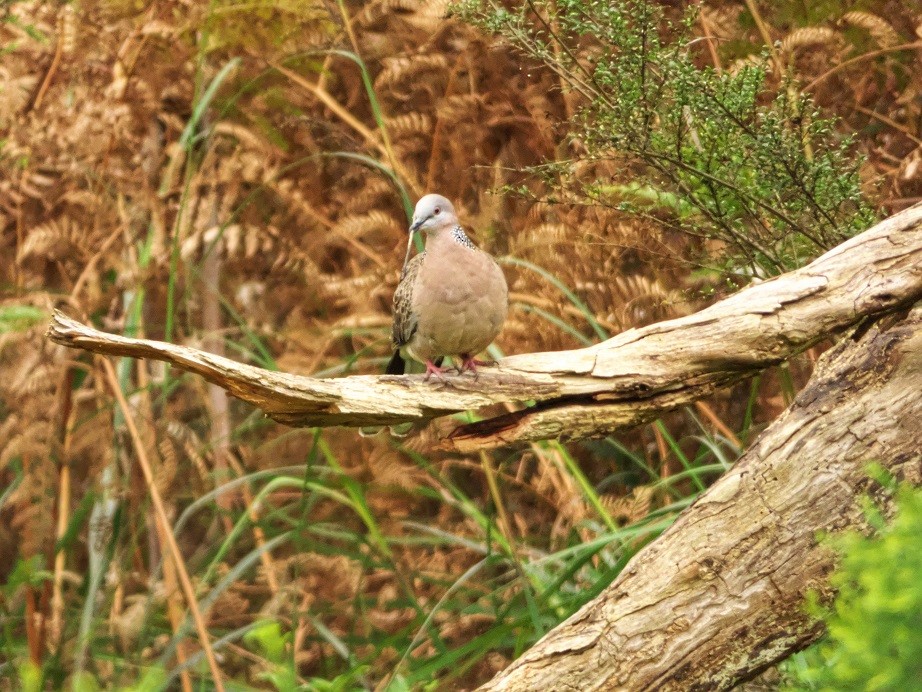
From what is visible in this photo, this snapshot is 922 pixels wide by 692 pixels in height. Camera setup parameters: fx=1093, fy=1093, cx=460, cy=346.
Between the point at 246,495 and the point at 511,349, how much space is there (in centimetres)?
107

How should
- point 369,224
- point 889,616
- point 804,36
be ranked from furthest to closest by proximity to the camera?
point 369,224
point 804,36
point 889,616

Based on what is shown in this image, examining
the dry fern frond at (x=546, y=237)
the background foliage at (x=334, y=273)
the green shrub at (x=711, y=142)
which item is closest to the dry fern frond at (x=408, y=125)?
the background foliage at (x=334, y=273)

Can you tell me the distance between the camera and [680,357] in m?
2.20

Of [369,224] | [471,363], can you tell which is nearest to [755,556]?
[471,363]

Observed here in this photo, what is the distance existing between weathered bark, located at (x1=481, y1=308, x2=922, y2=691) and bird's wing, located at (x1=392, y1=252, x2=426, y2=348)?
1049 mm

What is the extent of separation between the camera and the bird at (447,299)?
2842mm

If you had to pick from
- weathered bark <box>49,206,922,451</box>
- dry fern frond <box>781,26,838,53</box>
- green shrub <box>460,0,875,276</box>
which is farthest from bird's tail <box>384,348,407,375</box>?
dry fern frond <box>781,26,838,53</box>

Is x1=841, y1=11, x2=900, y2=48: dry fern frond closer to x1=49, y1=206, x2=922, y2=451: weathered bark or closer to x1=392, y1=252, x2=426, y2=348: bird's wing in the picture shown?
x1=49, y1=206, x2=922, y2=451: weathered bark

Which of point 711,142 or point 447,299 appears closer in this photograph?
point 711,142

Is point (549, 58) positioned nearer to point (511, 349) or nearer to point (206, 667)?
point (511, 349)

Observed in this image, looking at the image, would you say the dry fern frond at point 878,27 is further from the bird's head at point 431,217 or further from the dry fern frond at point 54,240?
the dry fern frond at point 54,240

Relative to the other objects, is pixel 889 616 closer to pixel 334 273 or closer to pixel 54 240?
pixel 54 240

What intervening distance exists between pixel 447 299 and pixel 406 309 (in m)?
0.19

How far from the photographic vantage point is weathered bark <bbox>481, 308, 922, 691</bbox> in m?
2.07
